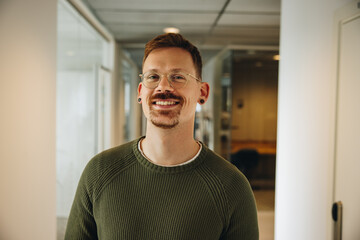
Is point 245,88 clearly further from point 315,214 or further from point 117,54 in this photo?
point 315,214

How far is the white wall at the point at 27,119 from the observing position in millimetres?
1905

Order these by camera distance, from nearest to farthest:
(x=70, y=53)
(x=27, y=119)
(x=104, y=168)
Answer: (x=104, y=168), (x=27, y=119), (x=70, y=53)

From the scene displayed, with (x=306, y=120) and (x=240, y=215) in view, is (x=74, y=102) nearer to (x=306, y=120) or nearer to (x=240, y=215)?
(x=306, y=120)

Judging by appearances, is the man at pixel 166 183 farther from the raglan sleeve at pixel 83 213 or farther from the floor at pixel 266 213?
the floor at pixel 266 213

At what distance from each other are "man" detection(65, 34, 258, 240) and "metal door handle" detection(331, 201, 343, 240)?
96 centimetres

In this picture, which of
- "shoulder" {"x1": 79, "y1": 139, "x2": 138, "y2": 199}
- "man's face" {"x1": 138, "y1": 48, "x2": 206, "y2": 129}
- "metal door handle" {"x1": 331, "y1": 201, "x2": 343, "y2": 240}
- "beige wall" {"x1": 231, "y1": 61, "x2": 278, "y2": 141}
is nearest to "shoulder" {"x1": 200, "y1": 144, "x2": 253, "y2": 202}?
"man's face" {"x1": 138, "y1": 48, "x2": 206, "y2": 129}

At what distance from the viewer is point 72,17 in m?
3.59

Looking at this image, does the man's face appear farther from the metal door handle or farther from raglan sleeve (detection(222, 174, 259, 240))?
the metal door handle

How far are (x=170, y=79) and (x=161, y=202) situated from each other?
51cm

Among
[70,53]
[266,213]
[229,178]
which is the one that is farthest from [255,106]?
[229,178]

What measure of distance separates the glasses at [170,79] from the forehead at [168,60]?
2 centimetres

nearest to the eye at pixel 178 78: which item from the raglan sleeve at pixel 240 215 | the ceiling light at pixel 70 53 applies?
the raglan sleeve at pixel 240 215

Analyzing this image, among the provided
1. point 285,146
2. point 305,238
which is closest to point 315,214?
point 305,238

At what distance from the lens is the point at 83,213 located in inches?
50.1
